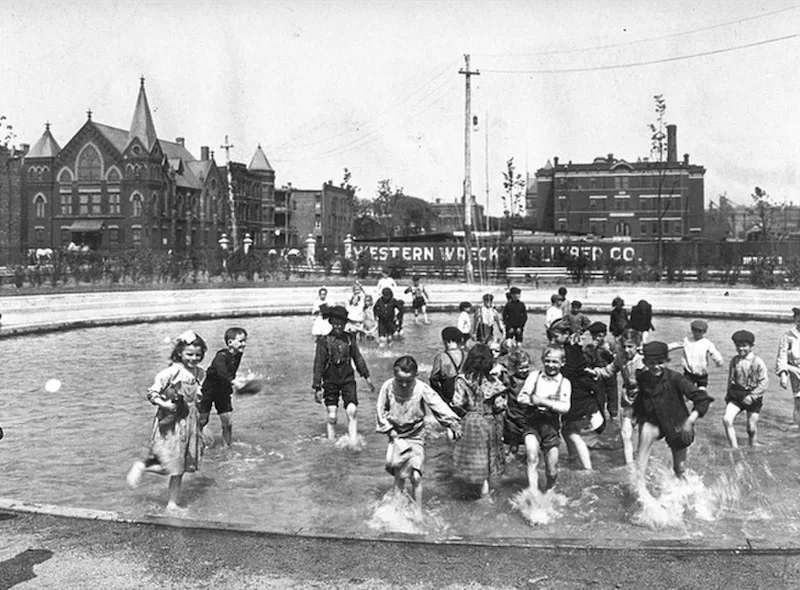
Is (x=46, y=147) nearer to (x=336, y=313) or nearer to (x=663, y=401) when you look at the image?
(x=336, y=313)

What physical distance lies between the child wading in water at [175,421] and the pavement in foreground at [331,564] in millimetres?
703

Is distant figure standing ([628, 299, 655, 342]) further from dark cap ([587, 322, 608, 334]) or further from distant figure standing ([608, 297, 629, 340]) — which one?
dark cap ([587, 322, 608, 334])

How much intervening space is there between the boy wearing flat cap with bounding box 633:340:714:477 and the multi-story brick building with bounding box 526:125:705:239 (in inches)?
3145

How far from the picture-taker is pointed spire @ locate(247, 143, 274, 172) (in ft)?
337

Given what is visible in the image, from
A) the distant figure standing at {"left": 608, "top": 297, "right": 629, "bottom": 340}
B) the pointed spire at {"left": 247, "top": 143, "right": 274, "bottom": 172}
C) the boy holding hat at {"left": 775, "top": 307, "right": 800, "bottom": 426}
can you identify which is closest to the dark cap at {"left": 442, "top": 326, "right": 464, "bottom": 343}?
the boy holding hat at {"left": 775, "top": 307, "right": 800, "bottom": 426}

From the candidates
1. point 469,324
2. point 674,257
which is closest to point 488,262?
point 674,257

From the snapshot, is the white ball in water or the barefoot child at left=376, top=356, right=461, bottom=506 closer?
the barefoot child at left=376, top=356, right=461, bottom=506

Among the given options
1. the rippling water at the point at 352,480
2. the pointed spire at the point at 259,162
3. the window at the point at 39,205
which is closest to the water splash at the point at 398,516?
the rippling water at the point at 352,480

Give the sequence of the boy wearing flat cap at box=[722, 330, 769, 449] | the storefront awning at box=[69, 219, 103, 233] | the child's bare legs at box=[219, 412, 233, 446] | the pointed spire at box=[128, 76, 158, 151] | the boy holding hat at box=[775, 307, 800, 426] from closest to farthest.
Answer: the boy wearing flat cap at box=[722, 330, 769, 449], the child's bare legs at box=[219, 412, 233, 446], the boy holding hat at box=[775, 307, 800, 426], the storefront awning at box=[69, 219, 103, 233], the pointed spire at box=[128, 76, 158, 151]

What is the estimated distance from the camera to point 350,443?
9250mm

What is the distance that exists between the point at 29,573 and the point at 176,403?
1.79 meters

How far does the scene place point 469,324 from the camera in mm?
13070

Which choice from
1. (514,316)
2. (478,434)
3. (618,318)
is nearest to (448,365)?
(478,434)

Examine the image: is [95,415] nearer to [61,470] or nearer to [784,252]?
[61,470]
